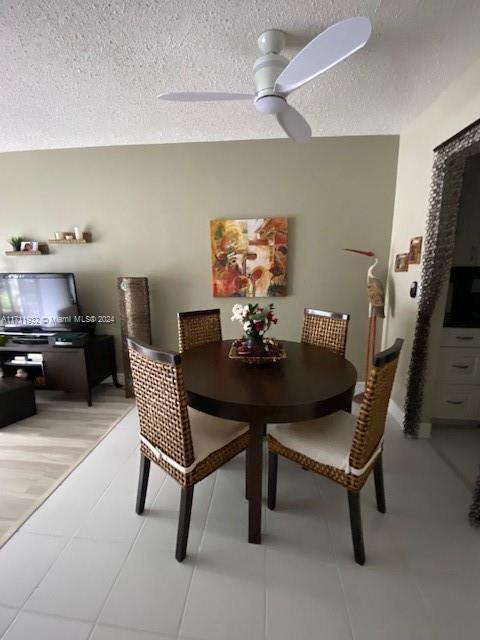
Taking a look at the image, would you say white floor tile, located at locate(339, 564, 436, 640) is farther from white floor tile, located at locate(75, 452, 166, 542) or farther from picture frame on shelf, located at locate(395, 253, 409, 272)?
picture frame on shelf, located at locate(395, 253, 409, 272)

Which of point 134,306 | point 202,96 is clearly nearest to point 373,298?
point 202,96

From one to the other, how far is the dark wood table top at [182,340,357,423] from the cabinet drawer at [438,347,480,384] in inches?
40.4

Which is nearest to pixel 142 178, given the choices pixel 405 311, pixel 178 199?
pixel 178 199

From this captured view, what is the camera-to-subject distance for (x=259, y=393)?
50.4 inches

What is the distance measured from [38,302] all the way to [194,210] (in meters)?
1.83

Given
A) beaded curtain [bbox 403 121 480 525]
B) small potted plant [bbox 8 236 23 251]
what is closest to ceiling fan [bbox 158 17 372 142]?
beaded curtain [bbox 403 121 480 525]

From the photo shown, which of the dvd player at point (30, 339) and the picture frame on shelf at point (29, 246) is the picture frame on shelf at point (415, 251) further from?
the picture frame on shelf at point (29, 246)

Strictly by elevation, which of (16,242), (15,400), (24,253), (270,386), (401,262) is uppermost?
(16,242)

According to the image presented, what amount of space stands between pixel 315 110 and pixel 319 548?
2.82m

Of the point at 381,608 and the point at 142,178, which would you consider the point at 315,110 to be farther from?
the point at 381,608

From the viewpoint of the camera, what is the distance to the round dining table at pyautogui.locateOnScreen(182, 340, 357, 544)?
1.20 meters

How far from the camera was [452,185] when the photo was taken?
5.98ft

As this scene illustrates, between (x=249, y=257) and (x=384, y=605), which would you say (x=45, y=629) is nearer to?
(x=384, y=605)

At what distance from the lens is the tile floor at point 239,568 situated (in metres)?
1.08
